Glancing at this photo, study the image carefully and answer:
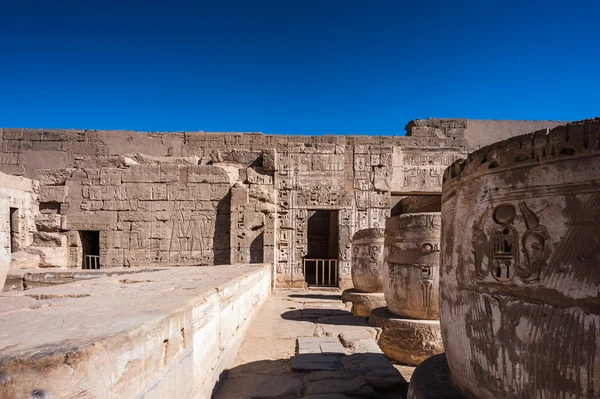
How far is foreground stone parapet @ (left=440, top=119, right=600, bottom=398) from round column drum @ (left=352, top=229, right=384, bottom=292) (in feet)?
15.0

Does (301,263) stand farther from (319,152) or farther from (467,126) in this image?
(467,126)

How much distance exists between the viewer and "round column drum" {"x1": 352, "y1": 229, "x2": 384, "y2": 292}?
21.1ft

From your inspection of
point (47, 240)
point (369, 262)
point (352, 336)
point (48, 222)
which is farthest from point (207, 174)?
point (352, 336)

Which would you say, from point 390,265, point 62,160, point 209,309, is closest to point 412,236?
point 390,265

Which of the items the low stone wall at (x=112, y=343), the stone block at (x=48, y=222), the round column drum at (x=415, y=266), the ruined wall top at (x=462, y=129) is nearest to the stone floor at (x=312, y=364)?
the low stone wall at (x=112, y=343)

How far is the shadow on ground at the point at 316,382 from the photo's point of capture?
9.25 feet

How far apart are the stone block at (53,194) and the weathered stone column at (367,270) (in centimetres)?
806

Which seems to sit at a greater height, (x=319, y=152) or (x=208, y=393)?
(x=319, y=152)

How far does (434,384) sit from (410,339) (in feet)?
7.39

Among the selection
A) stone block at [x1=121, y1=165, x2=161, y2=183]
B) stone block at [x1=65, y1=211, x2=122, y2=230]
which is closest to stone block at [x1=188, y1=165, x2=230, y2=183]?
stone block at [x1=121, y1=165, x2=161, y2=183]

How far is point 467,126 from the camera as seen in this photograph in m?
12.8

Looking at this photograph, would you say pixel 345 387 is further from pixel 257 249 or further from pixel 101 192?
pixel 101 192

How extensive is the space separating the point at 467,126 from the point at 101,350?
1335 centimetres

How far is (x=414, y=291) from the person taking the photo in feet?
13.9
